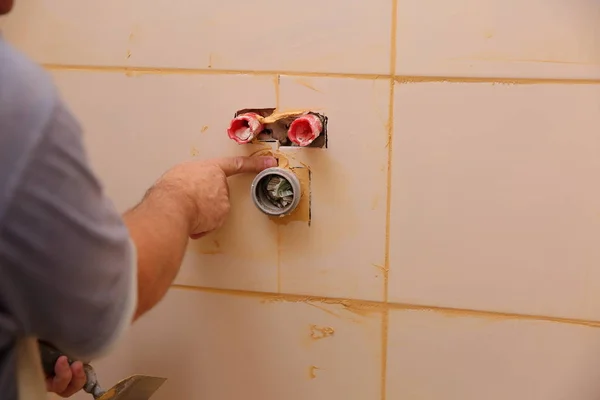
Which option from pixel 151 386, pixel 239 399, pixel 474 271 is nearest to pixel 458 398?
pixel 474 271

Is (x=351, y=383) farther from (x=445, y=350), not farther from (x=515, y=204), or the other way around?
(x=515, y=204)

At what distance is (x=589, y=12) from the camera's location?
2.03 ft

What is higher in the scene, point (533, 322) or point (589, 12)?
point (589, 12)

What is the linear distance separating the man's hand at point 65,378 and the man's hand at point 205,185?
0.20m

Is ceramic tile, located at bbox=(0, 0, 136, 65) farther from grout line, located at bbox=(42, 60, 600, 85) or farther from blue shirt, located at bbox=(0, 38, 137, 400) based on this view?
blue shirt, located at bbox=(0, 38, 137, 400)

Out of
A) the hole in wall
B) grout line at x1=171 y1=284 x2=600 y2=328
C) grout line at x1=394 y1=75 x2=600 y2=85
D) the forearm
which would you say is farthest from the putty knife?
grout line at x1=394 y1=75 x2=600 y2=85

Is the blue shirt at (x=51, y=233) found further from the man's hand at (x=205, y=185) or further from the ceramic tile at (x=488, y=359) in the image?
the ceramic tile at (x=488, y=359)

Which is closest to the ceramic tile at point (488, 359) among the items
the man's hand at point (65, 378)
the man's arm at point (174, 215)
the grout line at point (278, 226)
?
the grout line at point (278, 226)

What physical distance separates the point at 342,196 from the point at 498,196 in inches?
6.9

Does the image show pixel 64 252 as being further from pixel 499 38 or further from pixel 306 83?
pixel 499 38

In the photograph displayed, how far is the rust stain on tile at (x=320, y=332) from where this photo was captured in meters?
0.76

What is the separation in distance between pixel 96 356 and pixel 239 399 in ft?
1.31

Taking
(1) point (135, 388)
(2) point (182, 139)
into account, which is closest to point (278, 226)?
(2) point (182, 139)

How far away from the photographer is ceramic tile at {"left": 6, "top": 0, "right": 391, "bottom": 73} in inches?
26.7
